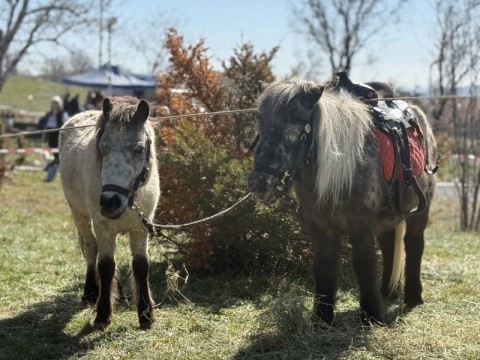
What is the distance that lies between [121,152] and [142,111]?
0.36 metres

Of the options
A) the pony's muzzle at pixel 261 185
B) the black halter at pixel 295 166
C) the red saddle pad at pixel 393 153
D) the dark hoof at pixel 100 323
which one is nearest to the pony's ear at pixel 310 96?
the black halter at pixel 295 166

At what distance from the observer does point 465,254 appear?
8.08 m

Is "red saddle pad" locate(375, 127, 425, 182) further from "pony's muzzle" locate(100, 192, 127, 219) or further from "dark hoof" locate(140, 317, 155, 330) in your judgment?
"dark hoof" locate(140, 317, 155, 330)

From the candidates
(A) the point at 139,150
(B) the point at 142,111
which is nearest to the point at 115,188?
(A) the point at 139,150

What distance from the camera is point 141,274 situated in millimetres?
4945

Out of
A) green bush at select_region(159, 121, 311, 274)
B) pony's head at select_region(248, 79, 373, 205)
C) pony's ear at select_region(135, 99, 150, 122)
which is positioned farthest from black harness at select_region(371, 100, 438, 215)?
pony's ear at select_region(135, 99, 150, 122)

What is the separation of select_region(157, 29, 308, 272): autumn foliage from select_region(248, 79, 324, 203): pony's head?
1.96 m

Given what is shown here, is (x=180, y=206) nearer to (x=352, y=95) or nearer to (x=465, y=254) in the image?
(x=352, y=95)

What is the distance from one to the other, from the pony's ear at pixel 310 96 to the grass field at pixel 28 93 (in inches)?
1139

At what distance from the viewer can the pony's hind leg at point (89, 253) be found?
18.4 ft

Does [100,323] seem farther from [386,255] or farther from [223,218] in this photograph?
[386,255]

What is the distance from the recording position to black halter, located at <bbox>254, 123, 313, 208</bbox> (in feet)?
13.0

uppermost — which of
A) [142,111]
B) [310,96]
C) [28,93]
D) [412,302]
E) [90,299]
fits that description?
[28,93]

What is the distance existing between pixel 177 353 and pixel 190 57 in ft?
12.8
